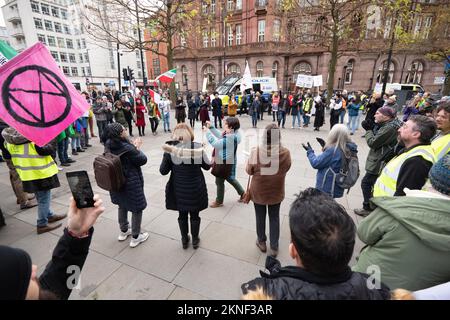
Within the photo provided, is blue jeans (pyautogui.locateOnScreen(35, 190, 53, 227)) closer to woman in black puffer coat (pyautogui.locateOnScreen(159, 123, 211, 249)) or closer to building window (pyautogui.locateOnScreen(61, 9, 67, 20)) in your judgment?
woman in black puffer coat (pyautogui.locateOnScreen(159, 123, 211, 249))

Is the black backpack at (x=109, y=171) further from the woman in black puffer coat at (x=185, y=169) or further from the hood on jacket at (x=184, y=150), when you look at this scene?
the hood on jacket at (x=184, y=150)

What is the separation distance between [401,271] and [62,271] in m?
1.99

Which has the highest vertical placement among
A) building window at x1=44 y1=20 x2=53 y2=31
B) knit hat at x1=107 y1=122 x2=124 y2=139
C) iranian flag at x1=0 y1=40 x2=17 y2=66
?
building window at x1=44 y1=20 x2=53 y2=31

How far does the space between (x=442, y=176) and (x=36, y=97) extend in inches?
142

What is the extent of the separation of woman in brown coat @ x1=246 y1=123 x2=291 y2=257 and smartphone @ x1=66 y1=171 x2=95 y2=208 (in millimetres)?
1967

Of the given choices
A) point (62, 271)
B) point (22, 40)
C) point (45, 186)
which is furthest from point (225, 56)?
point (22, 40)

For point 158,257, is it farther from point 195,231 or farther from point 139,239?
point 195,231

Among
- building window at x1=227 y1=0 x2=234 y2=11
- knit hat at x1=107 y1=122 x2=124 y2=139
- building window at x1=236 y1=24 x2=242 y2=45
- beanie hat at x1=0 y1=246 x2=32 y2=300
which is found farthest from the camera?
building window at x1=236 y1=24 x2=242 y2=45

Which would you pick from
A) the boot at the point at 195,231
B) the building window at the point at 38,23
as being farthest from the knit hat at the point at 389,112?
the building window at the point at 38,23

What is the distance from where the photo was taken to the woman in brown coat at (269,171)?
279 cm

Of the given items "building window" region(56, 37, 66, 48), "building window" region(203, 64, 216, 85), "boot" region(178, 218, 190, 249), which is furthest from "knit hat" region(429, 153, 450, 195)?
"building window" region(56, 37, 66, 48)

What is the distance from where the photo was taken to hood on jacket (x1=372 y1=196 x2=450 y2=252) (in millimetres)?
1272

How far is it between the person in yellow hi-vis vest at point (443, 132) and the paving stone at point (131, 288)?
3.53 metres

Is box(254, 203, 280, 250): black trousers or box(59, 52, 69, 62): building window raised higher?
box(59, 52, 69, 62): building window
